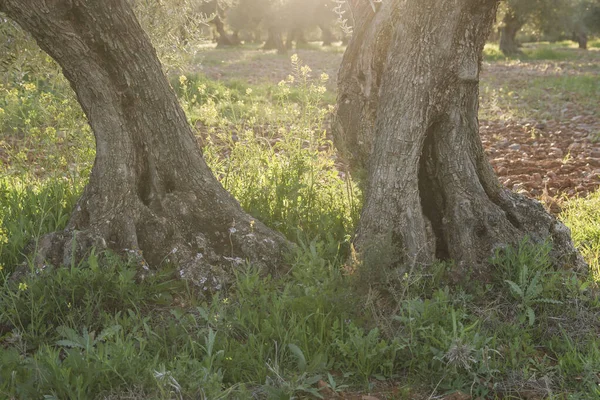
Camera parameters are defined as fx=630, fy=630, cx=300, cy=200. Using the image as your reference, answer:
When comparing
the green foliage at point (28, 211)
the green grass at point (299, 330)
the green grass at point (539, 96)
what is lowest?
the green grass at point (539, 96)

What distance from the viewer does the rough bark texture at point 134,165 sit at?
4336 millimetres

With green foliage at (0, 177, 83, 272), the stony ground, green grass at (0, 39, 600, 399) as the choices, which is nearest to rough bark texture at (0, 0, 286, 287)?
green grass at (0, 39, 600, 399)

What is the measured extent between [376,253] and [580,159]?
5.90m

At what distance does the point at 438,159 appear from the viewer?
15.4 feet

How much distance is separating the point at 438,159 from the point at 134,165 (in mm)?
2256

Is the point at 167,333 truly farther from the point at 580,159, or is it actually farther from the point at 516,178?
the point at 580,159

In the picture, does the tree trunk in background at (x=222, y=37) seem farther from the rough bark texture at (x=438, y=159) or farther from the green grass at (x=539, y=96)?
the rough bark texture at (x=438, y=159)

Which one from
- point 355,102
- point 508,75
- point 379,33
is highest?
point 379,33

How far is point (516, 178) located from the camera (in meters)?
7.81

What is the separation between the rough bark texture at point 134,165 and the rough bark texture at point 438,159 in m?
0.96

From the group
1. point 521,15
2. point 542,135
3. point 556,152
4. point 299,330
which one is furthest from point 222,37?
point 299,330

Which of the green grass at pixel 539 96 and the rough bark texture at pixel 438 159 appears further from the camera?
the green grass at pixel 539 96

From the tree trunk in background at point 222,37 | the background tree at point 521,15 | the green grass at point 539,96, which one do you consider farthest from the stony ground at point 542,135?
the tree trunk in background at point 222,37

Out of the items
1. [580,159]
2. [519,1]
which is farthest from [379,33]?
[519,1]
